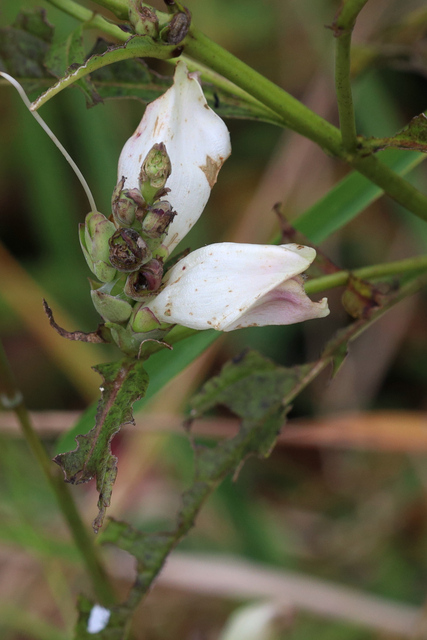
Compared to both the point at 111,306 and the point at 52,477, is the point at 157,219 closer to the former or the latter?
the point at 111,306

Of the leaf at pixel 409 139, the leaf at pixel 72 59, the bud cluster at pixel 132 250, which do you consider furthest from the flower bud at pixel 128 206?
the leaf at pixel 409 139

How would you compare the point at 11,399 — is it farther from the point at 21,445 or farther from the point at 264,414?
the point at 21,445

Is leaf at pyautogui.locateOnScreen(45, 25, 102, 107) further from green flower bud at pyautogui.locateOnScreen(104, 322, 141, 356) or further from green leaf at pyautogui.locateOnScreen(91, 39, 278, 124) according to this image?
green flower bud at pyautogui.locateOnScreen(104, 322, 141, 356)

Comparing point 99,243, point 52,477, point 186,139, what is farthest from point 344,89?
point 52,477

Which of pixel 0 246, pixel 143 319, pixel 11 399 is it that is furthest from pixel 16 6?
pixel 143 319

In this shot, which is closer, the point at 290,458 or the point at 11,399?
the point at 11,399

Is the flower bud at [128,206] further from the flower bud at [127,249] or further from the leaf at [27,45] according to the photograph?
the leaf at [27,45]
